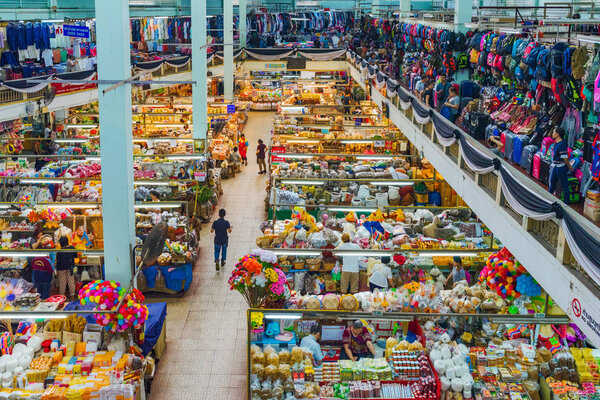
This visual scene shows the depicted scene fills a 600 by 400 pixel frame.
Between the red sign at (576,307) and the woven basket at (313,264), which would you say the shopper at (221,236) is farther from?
the red sign at (576,307)

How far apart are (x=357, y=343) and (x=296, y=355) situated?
0.88 m

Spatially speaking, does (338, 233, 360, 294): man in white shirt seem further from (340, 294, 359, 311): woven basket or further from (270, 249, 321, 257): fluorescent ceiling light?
(340, 294, 359, 311): woven basket

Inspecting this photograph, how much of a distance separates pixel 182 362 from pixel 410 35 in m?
13.8

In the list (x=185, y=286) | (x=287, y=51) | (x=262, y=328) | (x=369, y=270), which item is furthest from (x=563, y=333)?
(x=287, y=51)

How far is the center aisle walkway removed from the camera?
959 centimetres

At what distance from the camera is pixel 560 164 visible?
8039 mm

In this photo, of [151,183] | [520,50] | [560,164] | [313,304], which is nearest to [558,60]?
[560,164]

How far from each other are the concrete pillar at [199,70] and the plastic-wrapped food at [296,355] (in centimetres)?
1127

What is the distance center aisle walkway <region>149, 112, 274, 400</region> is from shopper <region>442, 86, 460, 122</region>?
5.44m

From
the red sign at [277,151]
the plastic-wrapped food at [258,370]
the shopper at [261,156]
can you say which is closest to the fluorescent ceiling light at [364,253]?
the plastic-wrapped food at [258,370]

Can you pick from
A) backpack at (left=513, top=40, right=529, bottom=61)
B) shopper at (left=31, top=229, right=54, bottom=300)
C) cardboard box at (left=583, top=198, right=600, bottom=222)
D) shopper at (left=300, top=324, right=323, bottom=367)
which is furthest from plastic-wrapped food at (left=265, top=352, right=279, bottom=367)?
backpack at (left=513, top=40, right=529, bottom=61)

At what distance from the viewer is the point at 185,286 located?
1293 centimetres

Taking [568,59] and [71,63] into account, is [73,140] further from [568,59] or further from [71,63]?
[568,59]

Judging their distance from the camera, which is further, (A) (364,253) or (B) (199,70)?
(B) (199,70)
